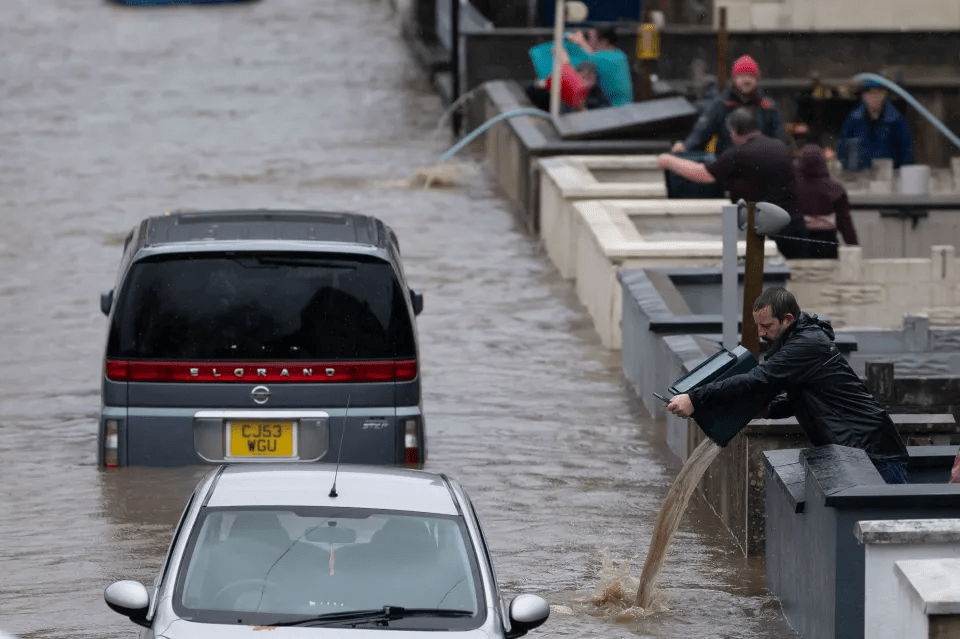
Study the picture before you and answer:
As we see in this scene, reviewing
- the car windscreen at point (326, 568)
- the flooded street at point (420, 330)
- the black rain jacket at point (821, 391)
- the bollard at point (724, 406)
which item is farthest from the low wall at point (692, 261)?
the car windscreen at point (326, 568)

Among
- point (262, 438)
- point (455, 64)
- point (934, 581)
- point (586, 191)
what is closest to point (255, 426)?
point (262, 438)

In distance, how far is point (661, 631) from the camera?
30.7 feet

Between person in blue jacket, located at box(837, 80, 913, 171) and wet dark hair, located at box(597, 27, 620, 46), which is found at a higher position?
wet dark hair, located at box(597, 27, 620, 46)

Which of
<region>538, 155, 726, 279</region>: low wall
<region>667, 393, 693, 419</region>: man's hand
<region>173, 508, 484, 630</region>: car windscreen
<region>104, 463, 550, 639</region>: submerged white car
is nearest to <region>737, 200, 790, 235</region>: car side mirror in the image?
<region>667, 393, 693, 419</region>: man's hand

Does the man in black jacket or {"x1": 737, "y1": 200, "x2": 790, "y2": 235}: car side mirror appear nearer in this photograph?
the man in black jacket

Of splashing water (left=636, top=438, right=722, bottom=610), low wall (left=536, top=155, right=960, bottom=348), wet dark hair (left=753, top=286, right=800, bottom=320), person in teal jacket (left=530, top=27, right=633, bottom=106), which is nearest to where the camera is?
wet dark hair (left=753, top=286, right=800, bottom=320)

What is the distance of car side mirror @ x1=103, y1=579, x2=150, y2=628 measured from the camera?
7031mm

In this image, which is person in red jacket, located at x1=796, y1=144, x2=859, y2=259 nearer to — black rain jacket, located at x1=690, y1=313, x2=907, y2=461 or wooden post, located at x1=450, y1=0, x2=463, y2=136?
black rain jacket, located at x1=690, y1=313, x2=907, y2=461

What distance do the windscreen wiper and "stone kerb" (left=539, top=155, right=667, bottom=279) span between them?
11694 mm

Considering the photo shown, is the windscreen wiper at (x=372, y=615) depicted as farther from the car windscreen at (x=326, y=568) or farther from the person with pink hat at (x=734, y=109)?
the person with pink hat at (x=734, y=109)

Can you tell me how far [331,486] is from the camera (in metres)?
7.63

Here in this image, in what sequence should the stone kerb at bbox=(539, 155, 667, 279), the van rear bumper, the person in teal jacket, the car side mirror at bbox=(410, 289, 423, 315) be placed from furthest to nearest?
the person in teal jacket
the stone kerb at bbox=(539, 155, 667, 279)
the car side mirror at bbox=(410, 289, 423, 315)
the van rear bumper

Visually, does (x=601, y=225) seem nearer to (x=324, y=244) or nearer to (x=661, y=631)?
(x=324, y=244)

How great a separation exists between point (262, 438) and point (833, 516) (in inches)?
154
